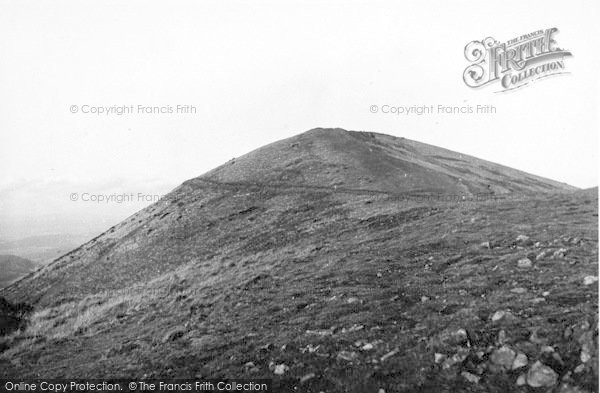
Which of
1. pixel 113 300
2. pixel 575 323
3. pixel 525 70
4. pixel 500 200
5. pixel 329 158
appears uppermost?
pixel 525 70

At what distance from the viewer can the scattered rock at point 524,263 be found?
1633 cm

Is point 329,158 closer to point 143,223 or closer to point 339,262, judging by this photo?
point 143,223

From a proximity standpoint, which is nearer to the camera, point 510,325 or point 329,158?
point 510,325

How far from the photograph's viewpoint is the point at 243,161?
6619 centimetres

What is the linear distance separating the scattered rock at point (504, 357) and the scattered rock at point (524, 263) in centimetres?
645

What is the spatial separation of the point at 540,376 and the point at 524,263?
24.9 feet

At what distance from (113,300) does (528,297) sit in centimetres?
2620

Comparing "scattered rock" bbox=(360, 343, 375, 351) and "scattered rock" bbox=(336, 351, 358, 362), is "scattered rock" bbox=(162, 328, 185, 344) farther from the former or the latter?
"scattered rock" bbox=(360, 343, 375, 351)

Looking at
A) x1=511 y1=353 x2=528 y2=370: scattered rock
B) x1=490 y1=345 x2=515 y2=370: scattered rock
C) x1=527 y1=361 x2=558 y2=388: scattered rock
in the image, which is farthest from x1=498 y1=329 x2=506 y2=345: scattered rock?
x1=527 y1=361 x2=558 y2=388: scattered rock

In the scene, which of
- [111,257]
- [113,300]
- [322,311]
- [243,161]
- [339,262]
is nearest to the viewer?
[322,311]

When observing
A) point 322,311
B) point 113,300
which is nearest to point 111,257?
point 113,300

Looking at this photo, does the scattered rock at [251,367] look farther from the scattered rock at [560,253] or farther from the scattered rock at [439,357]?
the scattered rock at [560,253]

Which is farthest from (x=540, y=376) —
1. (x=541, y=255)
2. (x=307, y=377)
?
(x=541, y=255)

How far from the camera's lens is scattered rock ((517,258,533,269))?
1633 centimetres
